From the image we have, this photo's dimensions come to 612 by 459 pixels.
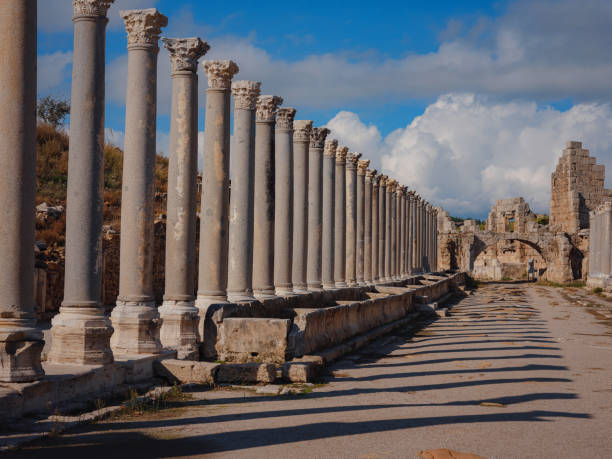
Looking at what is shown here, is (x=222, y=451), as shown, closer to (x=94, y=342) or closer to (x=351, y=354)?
(x=94, y=342)

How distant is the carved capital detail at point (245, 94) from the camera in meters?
13.7

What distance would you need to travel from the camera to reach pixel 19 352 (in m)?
6.85

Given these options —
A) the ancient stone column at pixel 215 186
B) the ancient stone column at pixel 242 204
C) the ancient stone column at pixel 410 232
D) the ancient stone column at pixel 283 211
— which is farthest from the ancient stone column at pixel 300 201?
the ancient stone column at pixel 410 232

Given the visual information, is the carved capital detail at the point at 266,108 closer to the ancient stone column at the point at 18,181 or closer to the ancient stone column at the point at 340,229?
the ancient stone column at the point at 340,229

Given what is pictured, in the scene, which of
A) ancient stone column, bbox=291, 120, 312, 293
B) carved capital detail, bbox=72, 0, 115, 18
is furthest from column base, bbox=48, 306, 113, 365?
ancient stone column, bbox=291, 120, 312, 293

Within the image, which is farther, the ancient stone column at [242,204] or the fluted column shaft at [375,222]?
the fluted column shaft at [375,222]

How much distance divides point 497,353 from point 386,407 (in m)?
6.16

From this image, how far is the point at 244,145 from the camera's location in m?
13.6

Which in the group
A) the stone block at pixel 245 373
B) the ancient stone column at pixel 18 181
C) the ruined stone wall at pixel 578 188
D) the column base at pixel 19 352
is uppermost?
the ruined stone wall at pixel 578 188

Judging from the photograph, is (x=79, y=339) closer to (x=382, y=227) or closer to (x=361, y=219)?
(x=361, y=219)

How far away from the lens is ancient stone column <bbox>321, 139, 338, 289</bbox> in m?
20.5

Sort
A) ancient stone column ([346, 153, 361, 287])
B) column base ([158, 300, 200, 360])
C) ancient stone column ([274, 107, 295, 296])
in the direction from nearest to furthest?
column base ([158, 300, 200, 360]) < ancient stone column ([274, 107, 295, 296]) < ancient stone column ([346, 153, 361, 287])

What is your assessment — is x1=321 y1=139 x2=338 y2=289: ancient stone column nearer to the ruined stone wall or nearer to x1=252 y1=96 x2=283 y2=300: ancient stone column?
x1=252 y1=96 x2=283 y2=300: ancient stone column

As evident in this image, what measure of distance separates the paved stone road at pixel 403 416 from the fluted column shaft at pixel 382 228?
1554cm
